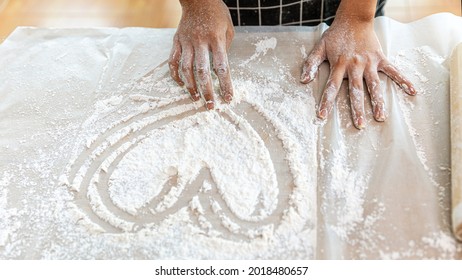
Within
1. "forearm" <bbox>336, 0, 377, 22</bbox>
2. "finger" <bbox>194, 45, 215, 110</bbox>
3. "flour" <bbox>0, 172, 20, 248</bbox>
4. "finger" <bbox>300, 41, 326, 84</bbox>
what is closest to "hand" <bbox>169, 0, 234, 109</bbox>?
"finger" <bbox>194, 45, 215, 110</bbox>

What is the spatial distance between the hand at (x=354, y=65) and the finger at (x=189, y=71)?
0.25 metres

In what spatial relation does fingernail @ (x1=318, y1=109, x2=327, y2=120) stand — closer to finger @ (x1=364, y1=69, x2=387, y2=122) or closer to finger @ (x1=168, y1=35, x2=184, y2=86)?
finger @ (x1=364, y1=69, x2=387, y2=122)

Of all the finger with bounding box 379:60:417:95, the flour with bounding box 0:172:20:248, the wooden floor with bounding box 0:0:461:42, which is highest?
the finger with bounding box 379:60:417:95

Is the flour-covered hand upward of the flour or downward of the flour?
upward

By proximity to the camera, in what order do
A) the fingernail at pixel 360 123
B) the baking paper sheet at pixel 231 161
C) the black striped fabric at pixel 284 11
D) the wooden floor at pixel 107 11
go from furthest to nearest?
the wooden floor at pixel 107 11
the black striped fabric at pixel 284 11
the fingernail at pixel 360 123
the baking paper sheet at pixel 231 161

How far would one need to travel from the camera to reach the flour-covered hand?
0.93 meters

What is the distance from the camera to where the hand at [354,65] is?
36.6 inches

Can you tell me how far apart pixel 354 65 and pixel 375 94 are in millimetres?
85

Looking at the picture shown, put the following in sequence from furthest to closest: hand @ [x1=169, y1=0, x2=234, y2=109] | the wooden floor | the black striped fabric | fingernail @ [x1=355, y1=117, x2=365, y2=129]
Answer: the wooden floor, the black striped fabric, hand @ [x1=169, y1=0, x2=234, y2=109], fingernail @ [x1=355, y1=117, x2=365, y2=129]

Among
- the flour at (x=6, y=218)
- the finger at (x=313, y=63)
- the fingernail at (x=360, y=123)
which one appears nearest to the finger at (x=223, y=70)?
the finger at (x=313, y=63)

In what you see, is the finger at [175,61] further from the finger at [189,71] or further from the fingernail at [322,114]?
the fingernail at [322,114]

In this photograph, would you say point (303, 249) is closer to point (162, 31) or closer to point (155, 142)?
point (155, 142)

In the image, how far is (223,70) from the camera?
3.30ft

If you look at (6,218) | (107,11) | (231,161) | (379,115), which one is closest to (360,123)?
Result: (379,115)
